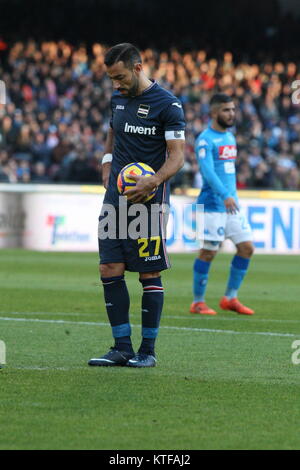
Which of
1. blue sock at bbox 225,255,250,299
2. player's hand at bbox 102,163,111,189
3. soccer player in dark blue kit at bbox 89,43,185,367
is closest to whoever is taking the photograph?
soccer player in dark blue kit at bbox 89,43,185,367

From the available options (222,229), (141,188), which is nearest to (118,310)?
(141,188)

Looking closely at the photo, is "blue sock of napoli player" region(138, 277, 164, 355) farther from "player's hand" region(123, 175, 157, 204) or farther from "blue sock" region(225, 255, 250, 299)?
"blue sock" region(225, 255, 250, 299)

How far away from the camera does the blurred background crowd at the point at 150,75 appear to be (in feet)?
79.6

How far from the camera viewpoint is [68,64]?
31.1m

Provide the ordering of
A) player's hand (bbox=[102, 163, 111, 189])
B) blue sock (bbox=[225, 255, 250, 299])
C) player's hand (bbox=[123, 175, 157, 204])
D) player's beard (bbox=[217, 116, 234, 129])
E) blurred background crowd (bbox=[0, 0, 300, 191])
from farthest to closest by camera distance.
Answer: blurred background crowd (bbox=[0, 0, 300, 191])
blue sock (bbox=[225, 255, 250, 299])
player's beard (bbox=[217, 116, 234, 129])
player's hand (bbox=[102, 163, 111, 189])
player's hand (bbox=[123, 175, 157, 204])

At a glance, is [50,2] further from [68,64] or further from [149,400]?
[149,400]

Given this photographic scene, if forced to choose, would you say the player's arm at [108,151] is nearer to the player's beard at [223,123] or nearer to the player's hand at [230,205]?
the player's hand at [230,205]

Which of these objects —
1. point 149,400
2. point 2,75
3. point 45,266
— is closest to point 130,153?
point 149,400

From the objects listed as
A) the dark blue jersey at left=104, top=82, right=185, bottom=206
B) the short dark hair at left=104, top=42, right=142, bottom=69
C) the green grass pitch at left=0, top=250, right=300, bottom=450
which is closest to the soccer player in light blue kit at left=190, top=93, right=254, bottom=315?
the green grass pitch at left=0, top=250, right=300, bottom=450

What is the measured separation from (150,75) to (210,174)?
825 inches

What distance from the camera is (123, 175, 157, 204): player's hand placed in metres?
6.59

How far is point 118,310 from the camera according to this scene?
22.6 feet

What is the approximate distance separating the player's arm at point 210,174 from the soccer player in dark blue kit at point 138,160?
144 inches
